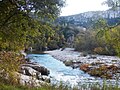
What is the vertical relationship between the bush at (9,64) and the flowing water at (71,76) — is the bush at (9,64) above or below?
above

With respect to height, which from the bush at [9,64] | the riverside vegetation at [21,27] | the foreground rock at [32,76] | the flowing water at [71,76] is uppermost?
the riverside vegetation at [21,27]

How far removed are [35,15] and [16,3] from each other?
0.86m

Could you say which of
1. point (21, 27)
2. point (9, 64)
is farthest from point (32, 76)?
point (21, 27)

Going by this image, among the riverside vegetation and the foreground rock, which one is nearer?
the riverside vegetation

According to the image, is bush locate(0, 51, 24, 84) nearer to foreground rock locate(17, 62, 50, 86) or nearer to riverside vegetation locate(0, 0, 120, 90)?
riverside vegetation locate(0, 0, 120, 90)

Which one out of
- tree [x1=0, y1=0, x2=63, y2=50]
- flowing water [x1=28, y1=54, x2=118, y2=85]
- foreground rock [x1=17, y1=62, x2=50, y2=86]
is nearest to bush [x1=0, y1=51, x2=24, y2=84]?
foreground rock [x1=17, y1=62, x2=50, y2=86]

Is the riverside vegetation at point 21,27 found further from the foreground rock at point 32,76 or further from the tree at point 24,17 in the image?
the foreground rock at point 32,76

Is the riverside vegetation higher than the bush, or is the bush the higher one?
the riverside vegetation

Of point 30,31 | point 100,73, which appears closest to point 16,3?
point 30,31

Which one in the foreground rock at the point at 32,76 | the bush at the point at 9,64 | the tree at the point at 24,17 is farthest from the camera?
the foreground rock at the point at 32,76

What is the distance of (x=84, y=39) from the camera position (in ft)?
309

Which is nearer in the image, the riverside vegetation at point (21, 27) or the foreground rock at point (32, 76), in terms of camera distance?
the riverside vegetation at point (21, 27)

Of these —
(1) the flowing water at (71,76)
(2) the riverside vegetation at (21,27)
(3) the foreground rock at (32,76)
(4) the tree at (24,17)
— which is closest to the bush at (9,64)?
(2) the riverside vegetation at (21,27)

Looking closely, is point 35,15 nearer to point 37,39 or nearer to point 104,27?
point 37,39
